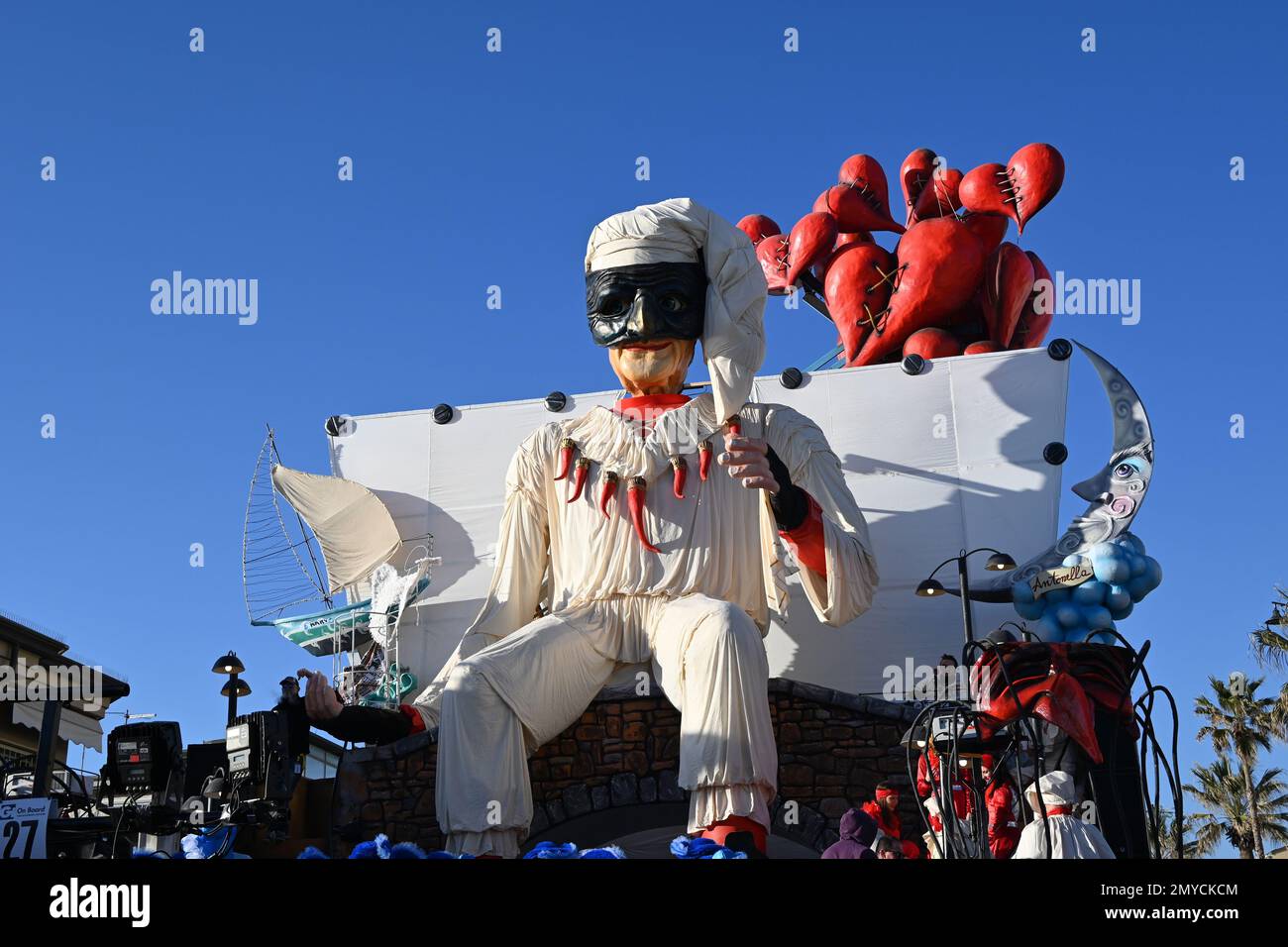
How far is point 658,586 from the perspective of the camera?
8.11 meters

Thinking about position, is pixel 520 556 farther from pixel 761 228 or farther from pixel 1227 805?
pixel 1227 805

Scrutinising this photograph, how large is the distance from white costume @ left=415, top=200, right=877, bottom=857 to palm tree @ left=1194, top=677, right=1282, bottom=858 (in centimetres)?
1469

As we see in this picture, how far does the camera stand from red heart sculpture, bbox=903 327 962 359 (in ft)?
39.8

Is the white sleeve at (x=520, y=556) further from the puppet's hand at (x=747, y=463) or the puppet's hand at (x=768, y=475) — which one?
the puppet's hand at (x=747, y=463)

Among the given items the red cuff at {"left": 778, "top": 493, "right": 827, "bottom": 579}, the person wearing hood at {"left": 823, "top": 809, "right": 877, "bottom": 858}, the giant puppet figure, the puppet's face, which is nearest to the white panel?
the red cuff at {"left": 778, "top": 493, "right": 827, "bottom": 579}

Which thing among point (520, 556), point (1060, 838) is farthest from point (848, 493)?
point (1060, 838)

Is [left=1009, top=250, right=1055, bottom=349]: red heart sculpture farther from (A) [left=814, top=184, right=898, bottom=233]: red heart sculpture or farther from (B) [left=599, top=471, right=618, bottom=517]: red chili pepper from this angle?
(B) [left=599, top=471, right=618, bottom=517]: red chili pepper

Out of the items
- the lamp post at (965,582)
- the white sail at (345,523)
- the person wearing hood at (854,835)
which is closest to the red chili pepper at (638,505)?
the person wearing hood at (854,835)

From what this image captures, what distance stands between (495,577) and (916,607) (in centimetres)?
347

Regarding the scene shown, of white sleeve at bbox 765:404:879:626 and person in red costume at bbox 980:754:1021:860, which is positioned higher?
white sleeve at bbox 765:404:879:626

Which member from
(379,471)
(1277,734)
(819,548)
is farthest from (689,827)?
(1277,734)

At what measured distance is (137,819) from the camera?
5.96m
